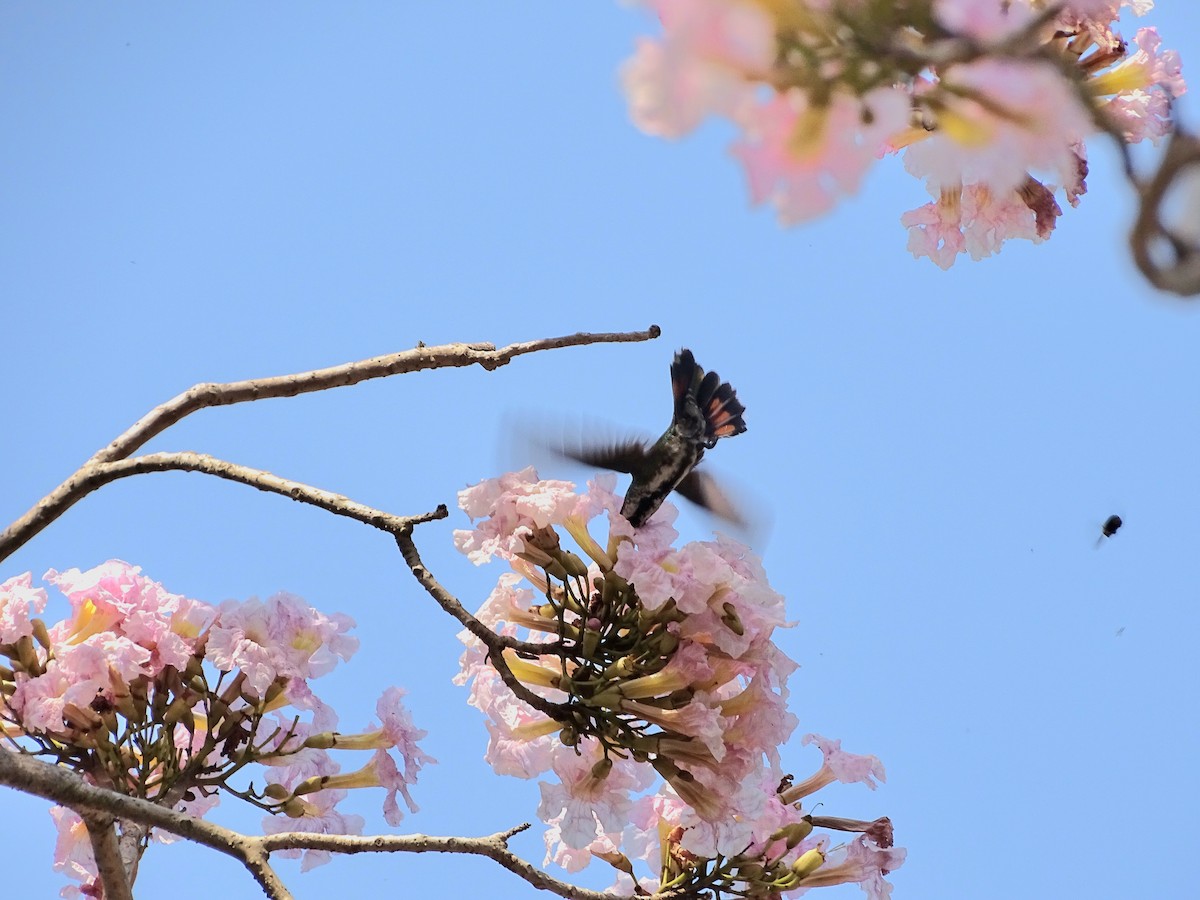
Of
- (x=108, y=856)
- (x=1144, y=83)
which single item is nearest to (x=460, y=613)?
(x=108, y=856)

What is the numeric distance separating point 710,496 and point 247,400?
1207 mm

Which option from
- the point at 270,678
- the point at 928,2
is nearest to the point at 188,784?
the point at 270,678

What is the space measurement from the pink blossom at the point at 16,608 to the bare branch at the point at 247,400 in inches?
19.9

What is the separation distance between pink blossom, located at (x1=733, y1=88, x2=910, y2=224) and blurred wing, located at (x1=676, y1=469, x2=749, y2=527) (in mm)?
1869

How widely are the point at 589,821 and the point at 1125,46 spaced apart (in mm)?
2638

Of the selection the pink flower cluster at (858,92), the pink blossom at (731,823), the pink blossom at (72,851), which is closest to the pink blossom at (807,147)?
the pink flower cluster at (858,92)

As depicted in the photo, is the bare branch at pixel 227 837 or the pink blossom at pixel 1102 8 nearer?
the pink blossom at pixel 1102 8

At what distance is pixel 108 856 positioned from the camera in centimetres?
301

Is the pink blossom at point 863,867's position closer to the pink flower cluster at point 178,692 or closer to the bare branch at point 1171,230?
the pink flower cluster at point 178,692

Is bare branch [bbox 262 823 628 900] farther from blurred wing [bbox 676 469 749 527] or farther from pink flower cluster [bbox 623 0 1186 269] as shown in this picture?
pink flower cluster [bbox 623 0 1186 269]

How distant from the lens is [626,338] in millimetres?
3025

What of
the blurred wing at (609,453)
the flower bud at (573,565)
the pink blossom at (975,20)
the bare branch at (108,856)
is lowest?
the bare branch at (108,856)

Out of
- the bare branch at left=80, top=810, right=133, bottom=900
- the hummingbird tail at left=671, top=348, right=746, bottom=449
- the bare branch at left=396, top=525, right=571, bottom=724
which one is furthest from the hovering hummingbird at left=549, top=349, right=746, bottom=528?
the bare branch at left=80, top=810, right=133, bottom=900

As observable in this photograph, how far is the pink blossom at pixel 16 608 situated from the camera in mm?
3230
